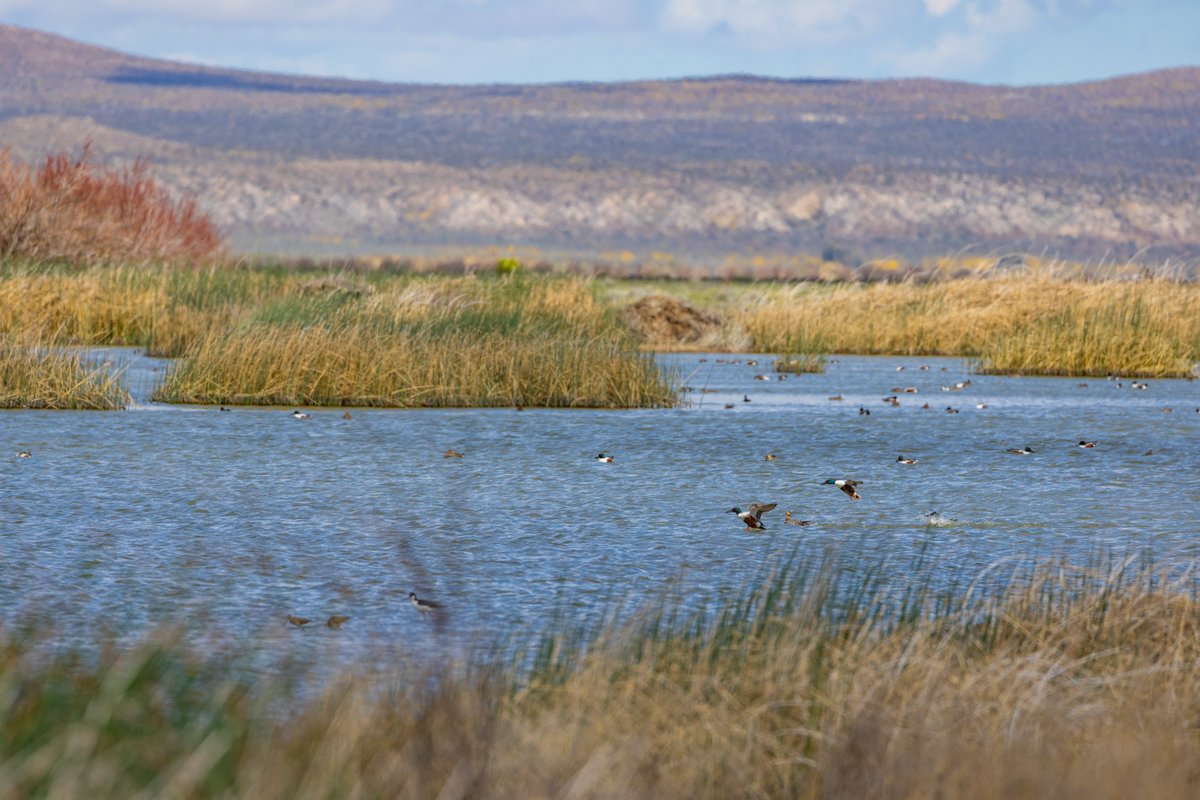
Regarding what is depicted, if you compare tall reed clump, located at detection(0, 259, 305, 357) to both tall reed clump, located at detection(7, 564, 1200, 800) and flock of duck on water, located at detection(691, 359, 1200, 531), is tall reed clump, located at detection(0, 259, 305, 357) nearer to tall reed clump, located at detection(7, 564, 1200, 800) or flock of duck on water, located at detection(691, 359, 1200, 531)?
flock of duck on water, located at detection(691, 359, 1200, 531)

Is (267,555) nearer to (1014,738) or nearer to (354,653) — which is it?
(354,653)

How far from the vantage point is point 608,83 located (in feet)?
377

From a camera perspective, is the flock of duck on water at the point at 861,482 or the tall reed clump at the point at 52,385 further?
the tall reed clump at the point at 52,385

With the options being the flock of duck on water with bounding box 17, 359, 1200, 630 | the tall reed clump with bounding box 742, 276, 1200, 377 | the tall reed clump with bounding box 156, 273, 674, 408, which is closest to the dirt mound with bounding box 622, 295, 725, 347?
the tall reed clump with bounding box 742, 276, 1200, 377

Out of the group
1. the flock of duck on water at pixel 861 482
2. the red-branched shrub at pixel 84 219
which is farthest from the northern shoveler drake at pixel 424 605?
the red-branched shrub at pixel 84 219

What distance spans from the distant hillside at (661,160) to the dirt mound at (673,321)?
140ft

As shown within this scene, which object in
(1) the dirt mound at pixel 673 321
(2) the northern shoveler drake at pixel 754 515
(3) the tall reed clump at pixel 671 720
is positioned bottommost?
(1) the dirt mound at pixel 673 321

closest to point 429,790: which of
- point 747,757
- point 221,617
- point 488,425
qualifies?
point 747,757

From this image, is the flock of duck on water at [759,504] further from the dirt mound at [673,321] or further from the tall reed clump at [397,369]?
the dirt mound at [673,321]

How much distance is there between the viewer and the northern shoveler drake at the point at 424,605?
275 inches

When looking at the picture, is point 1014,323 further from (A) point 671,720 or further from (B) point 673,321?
(A) point 671,720

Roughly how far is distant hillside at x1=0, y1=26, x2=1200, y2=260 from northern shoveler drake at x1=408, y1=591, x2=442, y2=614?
210 ft

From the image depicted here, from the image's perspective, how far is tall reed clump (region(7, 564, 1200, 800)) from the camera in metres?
4.02

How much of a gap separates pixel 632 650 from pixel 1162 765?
63.4 inches
